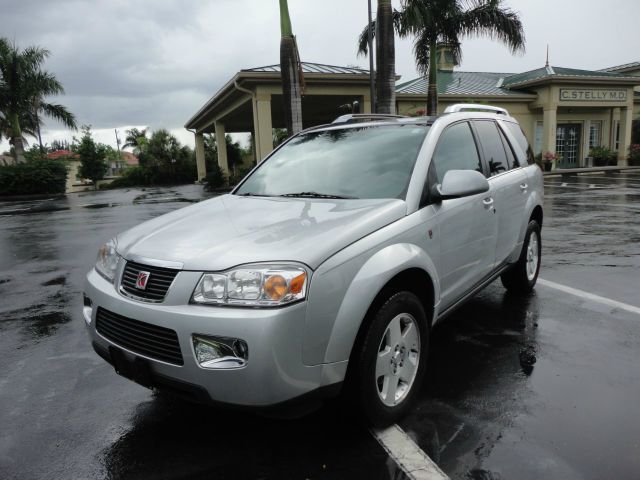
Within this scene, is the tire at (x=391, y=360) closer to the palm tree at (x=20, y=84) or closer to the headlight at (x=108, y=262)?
the headlight at (x=108, y=262)

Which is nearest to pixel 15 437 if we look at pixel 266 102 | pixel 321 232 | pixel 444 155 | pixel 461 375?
pixel 321 232

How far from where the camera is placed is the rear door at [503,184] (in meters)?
4.17

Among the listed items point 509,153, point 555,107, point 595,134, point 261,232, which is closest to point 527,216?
point 509,153

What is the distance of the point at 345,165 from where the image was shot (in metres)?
3.65

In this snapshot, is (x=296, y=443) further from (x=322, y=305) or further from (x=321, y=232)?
(x=321, y=232)

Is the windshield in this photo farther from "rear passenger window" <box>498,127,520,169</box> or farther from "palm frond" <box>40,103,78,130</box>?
"palm frond" <box>40,103,78,130</box>

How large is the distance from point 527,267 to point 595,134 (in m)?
31.1

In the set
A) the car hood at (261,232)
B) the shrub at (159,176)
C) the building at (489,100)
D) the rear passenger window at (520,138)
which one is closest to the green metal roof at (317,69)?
the building at (489,100)

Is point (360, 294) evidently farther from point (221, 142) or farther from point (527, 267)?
point (221, 142)

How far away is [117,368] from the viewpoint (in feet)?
9.11

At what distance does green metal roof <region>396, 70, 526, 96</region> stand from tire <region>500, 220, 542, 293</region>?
70.8ft

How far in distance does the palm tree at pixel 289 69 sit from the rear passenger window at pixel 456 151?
436 inches

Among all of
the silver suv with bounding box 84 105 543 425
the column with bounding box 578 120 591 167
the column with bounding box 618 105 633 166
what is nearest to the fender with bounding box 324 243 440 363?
the silver suv with bounding box 84 105 543 425

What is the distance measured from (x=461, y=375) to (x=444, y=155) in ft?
5.02
